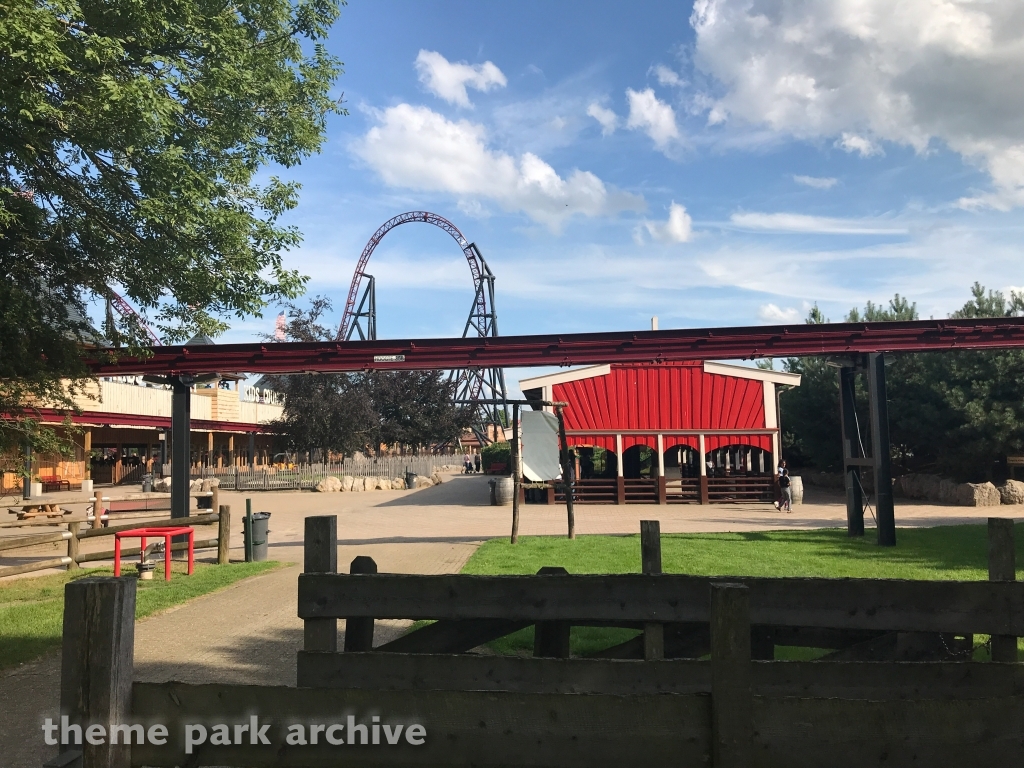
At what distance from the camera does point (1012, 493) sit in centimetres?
2227

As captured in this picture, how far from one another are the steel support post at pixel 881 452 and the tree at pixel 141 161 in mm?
10256

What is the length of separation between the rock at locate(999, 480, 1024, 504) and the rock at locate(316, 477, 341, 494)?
2581cm

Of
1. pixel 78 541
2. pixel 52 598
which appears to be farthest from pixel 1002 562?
pixel 78 541

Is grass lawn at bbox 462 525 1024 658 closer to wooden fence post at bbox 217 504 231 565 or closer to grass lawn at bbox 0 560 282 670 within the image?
grass lawn at bbox 0 560 282 670

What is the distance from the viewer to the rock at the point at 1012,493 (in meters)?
22.2

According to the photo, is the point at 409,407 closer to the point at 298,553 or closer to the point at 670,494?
the point at 670,494

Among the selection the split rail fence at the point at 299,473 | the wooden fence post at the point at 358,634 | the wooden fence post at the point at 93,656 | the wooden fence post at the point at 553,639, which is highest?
the wooden fence post at the point at 93,656

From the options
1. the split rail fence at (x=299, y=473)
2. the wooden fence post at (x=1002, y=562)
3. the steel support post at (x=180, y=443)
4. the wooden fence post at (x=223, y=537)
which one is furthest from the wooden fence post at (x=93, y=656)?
the split rail fence at (x=299, y=473)

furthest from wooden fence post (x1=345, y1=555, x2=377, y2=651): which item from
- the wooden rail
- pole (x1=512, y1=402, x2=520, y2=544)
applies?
A: pole (x1=512, y1=402, x2=520, y2=544)

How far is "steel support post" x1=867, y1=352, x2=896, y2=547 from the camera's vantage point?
13.0 metres

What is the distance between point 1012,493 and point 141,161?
78.9 feet

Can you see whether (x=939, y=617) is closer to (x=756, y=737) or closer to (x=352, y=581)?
(x=756, y=737)

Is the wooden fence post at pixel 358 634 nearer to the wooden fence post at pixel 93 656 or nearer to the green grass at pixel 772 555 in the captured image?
the wooden fence post at pixel 93 656

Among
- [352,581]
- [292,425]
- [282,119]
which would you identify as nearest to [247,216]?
[282,119]
